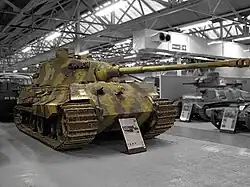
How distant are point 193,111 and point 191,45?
368 cm

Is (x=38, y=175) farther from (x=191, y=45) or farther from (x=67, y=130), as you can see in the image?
(x=191, y=45)

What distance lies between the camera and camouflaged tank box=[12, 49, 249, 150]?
5.73m

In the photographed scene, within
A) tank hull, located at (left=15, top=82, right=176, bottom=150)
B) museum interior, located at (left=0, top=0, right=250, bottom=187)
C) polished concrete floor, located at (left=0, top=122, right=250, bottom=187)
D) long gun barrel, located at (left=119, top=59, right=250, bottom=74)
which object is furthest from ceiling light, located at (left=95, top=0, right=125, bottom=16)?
polished concrete floor, located at (left=0, top=122, right=250, bottom=187)

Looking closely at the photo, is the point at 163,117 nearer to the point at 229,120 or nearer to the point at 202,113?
the point at 229,120

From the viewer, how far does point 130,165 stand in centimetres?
509

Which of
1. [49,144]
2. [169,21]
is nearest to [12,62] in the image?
[169,21]

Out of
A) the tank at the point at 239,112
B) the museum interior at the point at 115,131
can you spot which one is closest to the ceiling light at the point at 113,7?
the museum interior at the point at 115,131

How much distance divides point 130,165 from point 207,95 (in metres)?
7.02

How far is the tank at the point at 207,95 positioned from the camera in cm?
1132

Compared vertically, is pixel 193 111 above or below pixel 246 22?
below

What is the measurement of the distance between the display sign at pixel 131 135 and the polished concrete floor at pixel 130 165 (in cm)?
19

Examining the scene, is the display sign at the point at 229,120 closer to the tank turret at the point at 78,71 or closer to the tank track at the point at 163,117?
the tank track at the point at 163,117

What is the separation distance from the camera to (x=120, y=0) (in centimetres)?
966

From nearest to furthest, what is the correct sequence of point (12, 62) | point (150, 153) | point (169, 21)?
point (150, 153) < point (169, 21) < point (12, 62)
